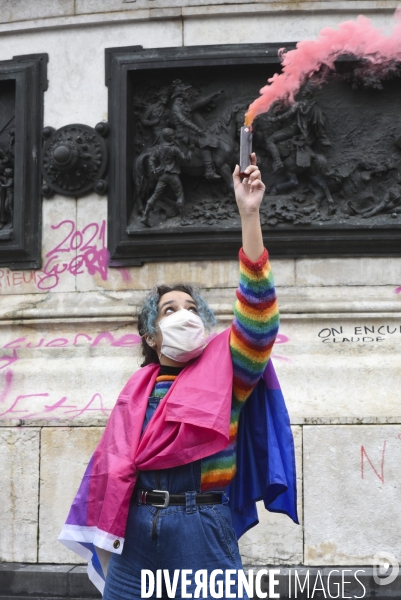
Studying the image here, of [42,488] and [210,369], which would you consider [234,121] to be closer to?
[42,488]

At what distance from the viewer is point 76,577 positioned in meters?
5.93

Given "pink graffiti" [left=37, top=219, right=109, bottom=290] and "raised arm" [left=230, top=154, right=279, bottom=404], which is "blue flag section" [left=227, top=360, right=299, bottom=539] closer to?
"raised arm" [left=230, top=154, right=279, bottom=404]

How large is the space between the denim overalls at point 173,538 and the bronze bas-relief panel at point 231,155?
154 inches

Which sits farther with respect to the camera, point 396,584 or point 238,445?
point 396,584

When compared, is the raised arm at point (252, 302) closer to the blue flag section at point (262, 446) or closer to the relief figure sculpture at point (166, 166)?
the blue flag section at point (262, 446)

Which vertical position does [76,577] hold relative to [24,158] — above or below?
below

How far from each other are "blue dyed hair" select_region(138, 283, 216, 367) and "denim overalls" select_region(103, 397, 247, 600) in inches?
25.4

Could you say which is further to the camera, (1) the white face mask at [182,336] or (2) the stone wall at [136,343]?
(2) the stone wall at [136,343]

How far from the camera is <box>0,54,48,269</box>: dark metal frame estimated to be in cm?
744

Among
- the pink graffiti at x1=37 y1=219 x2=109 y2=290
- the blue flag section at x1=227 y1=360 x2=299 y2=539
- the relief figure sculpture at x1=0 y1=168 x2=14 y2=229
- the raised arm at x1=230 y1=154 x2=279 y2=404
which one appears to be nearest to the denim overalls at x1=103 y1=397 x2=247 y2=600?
the blue flag section at x1=227 y1=360 x2=299 y2=539

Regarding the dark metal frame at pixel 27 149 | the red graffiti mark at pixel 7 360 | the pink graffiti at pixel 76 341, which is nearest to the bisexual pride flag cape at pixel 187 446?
the pink graffiti at pixel 76 341

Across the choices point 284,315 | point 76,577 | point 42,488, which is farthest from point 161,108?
point 76,577

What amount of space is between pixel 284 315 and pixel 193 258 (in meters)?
0.92

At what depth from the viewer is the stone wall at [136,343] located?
6.07 metres
